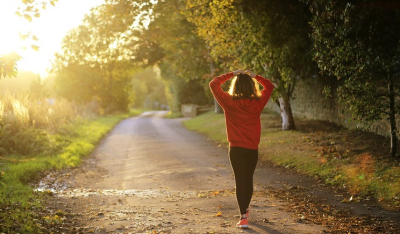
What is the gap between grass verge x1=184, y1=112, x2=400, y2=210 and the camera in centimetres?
939

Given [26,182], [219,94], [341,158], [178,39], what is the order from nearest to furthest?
1. [219,94]
2. [26,182]
3. [341,158]
4. [178,39]

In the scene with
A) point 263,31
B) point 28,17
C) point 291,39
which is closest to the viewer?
point 28,17

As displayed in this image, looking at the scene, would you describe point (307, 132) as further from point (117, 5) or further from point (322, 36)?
point (117, 5)

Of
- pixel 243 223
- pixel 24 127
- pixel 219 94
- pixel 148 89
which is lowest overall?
pixel 243 223

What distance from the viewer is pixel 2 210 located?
7.39m

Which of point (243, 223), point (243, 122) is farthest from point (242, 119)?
point (243, 223)

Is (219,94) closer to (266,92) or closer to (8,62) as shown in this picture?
(266,92)

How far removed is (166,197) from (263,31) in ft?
30.6

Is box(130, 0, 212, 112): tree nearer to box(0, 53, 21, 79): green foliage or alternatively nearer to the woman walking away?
box(0, 53, 21, 79): green foliage

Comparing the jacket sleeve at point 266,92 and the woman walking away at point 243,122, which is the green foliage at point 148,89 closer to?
the jacket sleeve at point 266,92

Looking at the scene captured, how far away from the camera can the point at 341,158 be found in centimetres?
1262

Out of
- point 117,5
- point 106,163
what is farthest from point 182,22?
point 106,163

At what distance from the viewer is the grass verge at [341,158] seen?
9391mm

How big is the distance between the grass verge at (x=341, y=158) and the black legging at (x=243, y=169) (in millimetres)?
2861
